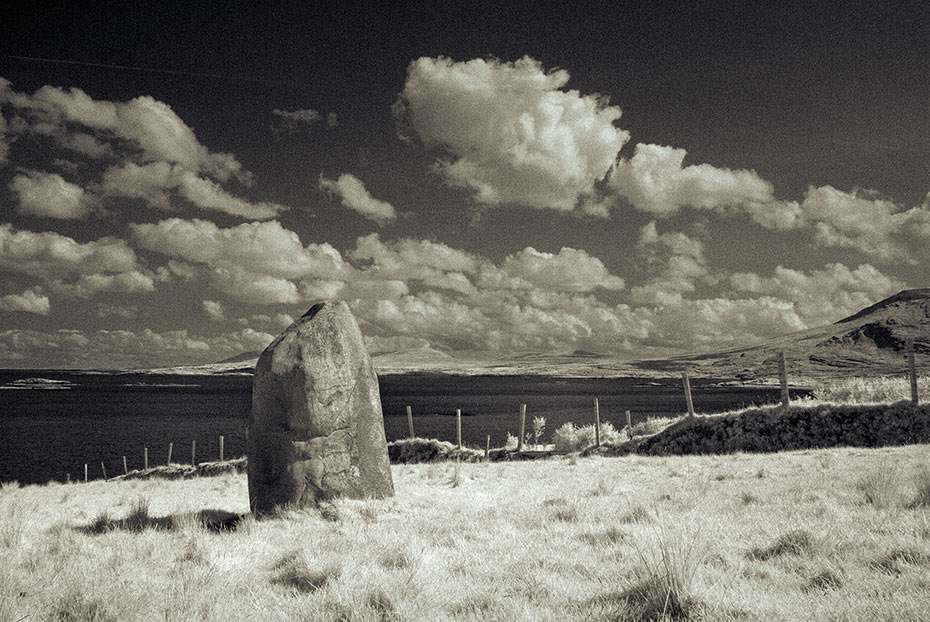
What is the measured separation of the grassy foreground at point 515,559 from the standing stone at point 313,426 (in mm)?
449

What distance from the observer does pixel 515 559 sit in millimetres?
5410

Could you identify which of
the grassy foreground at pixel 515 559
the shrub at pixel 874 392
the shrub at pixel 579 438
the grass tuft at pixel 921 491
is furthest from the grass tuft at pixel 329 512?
the shrub at pixel 874 392

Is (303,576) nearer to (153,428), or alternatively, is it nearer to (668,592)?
(668,592)

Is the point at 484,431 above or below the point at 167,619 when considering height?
below

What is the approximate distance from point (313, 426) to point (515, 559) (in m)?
4.39

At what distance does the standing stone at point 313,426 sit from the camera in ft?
28.7

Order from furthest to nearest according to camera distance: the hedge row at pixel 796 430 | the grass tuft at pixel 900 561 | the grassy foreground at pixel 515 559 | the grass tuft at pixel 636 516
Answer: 1. the hedge row at pixel 796 430
2. the grass tuft at pixel 636 516
3. the grass tuft at pixel 900 561
4. the grassy foreground at pixel 515 559

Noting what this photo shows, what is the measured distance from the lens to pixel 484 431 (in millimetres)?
53531

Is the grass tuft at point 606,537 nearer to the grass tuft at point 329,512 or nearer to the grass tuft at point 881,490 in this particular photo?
the grass tuft at point 881,490

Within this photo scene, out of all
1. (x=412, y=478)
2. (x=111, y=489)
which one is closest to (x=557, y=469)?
(x=412, y=478)

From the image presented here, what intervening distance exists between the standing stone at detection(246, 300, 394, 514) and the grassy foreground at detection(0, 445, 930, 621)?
0.45m

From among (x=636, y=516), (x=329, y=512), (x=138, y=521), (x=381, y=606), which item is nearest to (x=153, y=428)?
(x=138, y=521)

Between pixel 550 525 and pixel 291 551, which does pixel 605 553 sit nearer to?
pixel 550 525

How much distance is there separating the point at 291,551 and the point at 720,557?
4166 mm
